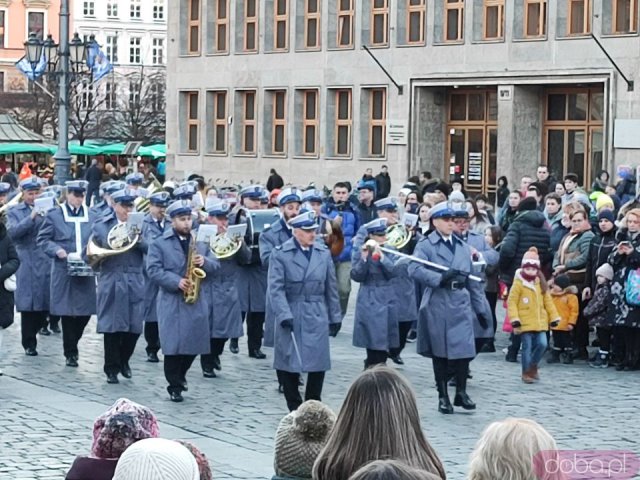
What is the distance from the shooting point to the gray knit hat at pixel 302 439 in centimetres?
614

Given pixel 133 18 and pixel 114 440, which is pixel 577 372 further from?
pixel 133 18

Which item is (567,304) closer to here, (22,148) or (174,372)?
(174,372)

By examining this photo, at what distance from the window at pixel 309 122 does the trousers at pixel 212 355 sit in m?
31.3

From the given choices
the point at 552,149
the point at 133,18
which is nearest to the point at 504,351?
the point at 552,149

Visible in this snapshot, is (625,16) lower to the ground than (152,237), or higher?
higher

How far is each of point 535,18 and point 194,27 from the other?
49.7ft

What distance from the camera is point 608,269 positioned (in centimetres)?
1639

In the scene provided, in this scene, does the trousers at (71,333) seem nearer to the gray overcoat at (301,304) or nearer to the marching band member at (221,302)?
the marching band member at (221,302)

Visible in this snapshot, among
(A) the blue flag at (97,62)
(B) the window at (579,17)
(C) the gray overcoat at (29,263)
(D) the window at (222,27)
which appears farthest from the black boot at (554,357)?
(D) the window at (222,27)

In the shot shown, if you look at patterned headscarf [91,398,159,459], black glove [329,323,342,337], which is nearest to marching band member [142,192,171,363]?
black glove [329,323,342,337]

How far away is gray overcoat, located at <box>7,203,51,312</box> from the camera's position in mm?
16875

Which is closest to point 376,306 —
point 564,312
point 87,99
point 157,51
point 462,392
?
point 462,392

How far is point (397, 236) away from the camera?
51.3ft

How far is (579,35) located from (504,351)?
72.2 ft
